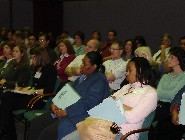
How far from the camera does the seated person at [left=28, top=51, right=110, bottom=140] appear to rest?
4.01m

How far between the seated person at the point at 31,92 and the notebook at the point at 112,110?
5.95ft

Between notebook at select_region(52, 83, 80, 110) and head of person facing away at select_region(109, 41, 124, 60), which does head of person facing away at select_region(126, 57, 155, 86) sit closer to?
notebook at select_region(52, 83, 80, 110)

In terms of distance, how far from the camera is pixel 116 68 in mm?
5527

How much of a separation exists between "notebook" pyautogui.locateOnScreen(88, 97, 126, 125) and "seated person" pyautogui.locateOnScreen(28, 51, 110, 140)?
0.53 m

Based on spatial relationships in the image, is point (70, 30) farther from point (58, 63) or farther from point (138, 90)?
point (138, 90)

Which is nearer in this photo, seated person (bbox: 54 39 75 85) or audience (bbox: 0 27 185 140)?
audience (bbox: 0 27 185 140)

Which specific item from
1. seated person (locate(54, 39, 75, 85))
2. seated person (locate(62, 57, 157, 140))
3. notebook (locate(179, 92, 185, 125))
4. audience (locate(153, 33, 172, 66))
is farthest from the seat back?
audience (locate(153, 33, 172, 66))

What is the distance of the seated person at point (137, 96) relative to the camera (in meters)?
3.43

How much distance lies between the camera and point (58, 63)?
640 centimetres

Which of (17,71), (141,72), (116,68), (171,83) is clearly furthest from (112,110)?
(17,71)

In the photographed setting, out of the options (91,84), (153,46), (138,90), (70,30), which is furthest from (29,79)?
(70,30)

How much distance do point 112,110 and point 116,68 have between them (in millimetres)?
2171

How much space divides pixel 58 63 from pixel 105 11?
200 inches

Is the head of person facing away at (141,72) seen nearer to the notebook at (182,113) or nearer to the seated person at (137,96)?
the seated person at (137,96)
